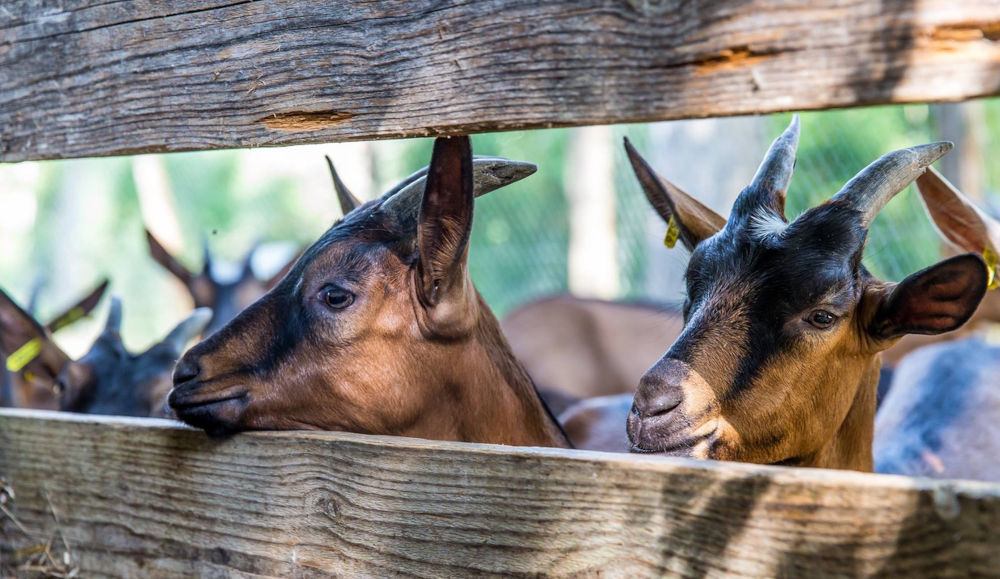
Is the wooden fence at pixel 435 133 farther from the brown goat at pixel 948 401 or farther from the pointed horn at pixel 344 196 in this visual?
the brown goat at pixel 948 401

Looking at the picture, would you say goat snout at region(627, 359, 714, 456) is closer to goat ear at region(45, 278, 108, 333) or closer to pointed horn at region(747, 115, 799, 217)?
pointed horn at region(747, 115, 799, 217)

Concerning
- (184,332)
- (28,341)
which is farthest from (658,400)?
(28,341)

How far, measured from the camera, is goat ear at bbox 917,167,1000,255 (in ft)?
11.2

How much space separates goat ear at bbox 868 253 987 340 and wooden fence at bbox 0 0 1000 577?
3.63ft

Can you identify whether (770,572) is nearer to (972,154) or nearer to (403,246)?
(403,246)

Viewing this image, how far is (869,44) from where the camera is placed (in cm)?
138

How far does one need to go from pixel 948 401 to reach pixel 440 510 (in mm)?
3233

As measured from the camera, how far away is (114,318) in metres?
4.75

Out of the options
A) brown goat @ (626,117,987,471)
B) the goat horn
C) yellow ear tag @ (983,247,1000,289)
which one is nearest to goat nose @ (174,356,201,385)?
brown goat @ (626,117,987,471)

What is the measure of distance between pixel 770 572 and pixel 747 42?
782 millimetres

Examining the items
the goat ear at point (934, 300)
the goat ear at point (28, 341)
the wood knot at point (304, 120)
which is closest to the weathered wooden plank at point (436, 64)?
the wood knot at point (304, 120)

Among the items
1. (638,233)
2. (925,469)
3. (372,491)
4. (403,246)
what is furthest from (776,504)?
(638,233)

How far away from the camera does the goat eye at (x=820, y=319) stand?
2.57 meters

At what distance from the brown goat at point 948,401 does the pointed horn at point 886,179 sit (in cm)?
62
